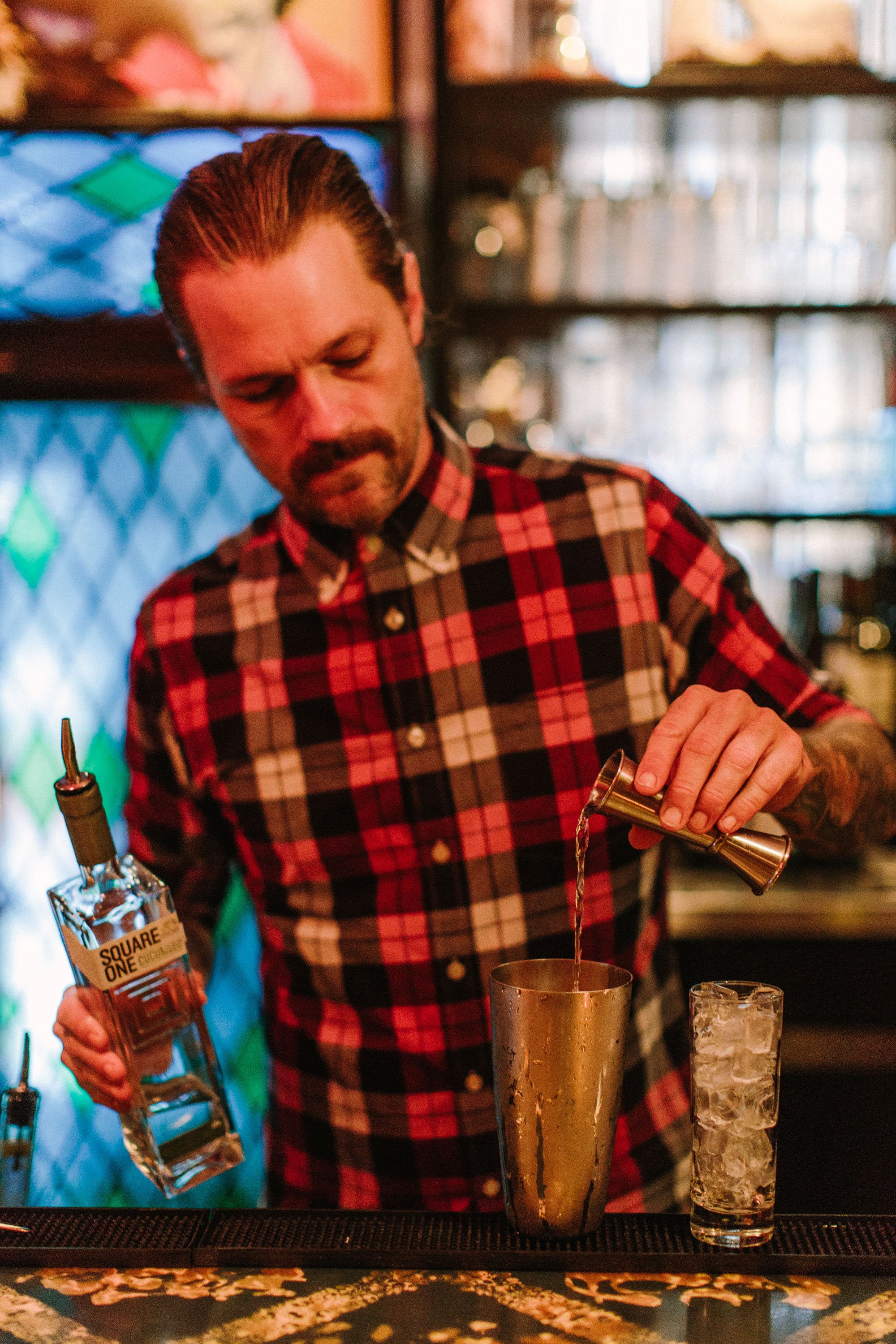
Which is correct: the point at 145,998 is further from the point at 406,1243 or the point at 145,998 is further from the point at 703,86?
the point at 703,86

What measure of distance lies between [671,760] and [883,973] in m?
1.73

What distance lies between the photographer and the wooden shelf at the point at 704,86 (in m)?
2.39

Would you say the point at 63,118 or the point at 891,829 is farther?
the point at 63,118

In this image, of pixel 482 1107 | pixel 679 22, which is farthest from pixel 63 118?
pixel 482 1107

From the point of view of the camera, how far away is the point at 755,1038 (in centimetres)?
80

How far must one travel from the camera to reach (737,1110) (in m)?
0.80

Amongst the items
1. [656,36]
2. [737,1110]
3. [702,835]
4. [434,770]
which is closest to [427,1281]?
[737,1110]

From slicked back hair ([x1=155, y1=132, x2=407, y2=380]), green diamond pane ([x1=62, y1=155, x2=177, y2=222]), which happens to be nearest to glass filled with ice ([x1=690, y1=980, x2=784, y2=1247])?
slicked back hair ([x1=155, y1=132, x2=407, y2=380])

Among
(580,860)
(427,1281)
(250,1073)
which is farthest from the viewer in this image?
(250,1073)

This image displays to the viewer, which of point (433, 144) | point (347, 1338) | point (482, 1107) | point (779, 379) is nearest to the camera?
point (347, 1338)

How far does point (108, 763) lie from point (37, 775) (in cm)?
14

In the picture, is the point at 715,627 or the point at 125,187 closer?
the point at 715,627

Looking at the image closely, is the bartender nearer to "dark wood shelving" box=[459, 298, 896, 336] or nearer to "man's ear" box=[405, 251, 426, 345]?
"man's ear" box=[405, 251, 426, 345]

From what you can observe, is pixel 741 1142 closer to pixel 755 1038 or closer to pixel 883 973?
pixel 755 1038
